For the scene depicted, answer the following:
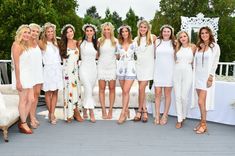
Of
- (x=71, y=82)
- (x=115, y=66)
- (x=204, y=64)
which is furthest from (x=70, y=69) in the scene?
(x=204, y=64)

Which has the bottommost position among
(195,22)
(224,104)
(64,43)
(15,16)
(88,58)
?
(224,104)

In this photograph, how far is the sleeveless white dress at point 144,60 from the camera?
460 cm

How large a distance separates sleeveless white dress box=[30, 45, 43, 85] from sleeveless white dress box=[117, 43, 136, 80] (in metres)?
1.11

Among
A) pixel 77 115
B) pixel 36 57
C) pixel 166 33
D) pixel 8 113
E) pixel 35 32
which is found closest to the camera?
pixel 8 113

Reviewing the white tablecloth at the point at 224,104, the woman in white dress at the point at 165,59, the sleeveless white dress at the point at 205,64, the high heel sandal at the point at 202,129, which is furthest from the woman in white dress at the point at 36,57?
the white tablecloth at the point at 224,104

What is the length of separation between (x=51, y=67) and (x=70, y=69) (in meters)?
0.27

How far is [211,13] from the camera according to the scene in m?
14.4

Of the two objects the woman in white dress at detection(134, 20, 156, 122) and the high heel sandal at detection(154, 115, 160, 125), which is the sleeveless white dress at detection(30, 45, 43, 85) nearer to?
the woman in white dress at detection(134, 20, 156, 122)

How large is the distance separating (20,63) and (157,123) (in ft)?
6.78

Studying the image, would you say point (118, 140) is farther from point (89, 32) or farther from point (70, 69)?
point (89, 32)

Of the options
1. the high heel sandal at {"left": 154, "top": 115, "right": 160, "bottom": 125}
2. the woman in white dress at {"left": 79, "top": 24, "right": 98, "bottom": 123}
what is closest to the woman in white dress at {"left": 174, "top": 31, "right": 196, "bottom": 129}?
the high heel sandal at {"left": 154, "top": 115, "right": 160, "bottom": 125}

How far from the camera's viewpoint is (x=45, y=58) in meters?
4.43

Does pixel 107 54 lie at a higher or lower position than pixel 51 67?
higher

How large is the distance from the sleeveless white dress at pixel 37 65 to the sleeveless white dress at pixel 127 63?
1.11 metres
